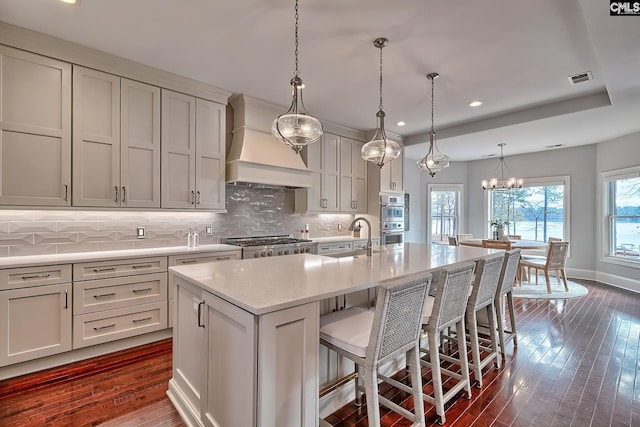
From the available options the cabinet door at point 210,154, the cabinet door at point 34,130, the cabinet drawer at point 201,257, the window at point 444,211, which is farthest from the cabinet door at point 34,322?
the window at point 444,211

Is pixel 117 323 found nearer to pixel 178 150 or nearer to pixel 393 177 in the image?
pixel 178 150

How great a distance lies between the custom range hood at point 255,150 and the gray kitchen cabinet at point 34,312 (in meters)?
1.99

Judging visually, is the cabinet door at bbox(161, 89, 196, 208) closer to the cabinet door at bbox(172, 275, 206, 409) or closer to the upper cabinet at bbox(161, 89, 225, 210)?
the upper cabinet at bbox(161, 89, 225, 210)

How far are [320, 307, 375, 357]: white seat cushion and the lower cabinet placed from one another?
20 cm

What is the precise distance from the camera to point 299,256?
105 inches

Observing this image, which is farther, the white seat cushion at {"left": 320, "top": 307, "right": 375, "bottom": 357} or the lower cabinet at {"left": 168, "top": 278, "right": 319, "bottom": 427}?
the white seat cushion at {"left": 320, "top": 307, "right": 375, "bottom": 357}

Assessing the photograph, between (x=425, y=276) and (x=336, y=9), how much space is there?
1.99m

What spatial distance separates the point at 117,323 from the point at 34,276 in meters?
0.78

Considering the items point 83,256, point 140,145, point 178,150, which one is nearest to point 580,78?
point 178,150

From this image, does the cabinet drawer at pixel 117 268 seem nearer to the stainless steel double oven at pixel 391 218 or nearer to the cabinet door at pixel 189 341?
the cabinet door at pixel 189 341

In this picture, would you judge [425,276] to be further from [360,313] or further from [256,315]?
[256,315]

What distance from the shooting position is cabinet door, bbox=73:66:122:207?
9.32 ft

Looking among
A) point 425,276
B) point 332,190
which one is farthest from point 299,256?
point 332,190

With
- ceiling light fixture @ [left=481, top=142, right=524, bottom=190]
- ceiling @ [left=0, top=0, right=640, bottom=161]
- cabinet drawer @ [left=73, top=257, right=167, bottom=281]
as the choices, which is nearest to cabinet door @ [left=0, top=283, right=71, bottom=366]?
cabinet drawer @ [left=73, top=257, right=167, bottom=281]
